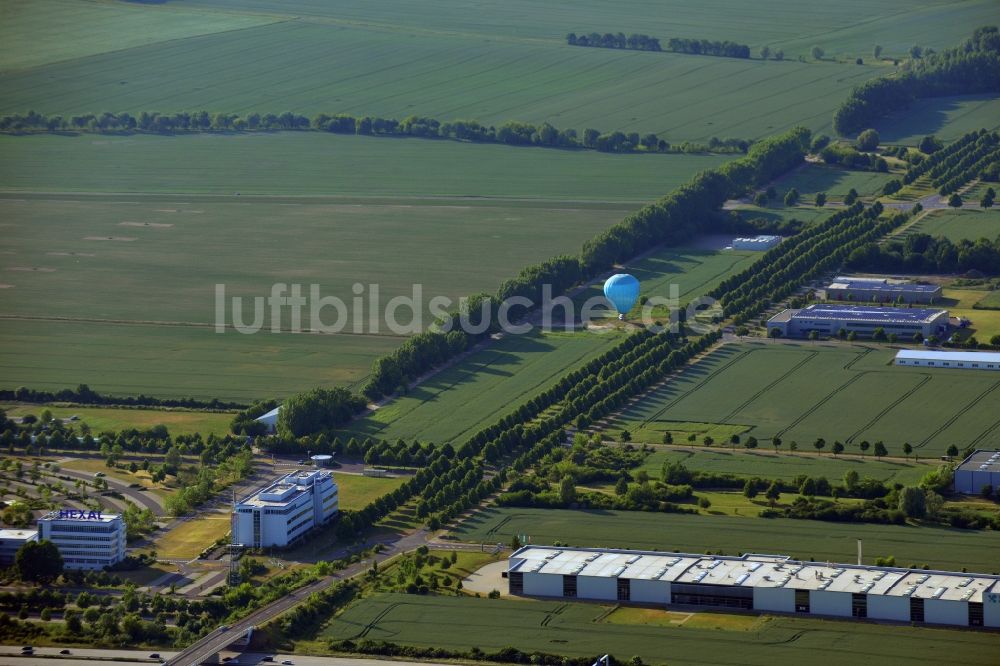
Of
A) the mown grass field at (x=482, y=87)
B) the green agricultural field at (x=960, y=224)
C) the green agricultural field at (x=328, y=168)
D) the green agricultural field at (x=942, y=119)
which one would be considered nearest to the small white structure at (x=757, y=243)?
the green agricultural field at (x=960, y=224)

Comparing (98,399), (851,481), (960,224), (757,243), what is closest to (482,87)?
(757,243)

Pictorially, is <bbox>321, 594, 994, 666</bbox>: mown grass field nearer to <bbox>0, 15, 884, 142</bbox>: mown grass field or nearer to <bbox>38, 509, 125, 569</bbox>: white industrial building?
<bbox>38, 509, 125, 569</bbox>: white industrial building

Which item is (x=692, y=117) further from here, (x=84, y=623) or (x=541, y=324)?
(x=84, y=623)

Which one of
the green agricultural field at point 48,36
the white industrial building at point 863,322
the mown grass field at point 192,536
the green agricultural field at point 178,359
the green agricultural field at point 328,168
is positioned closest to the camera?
the mown grass field at point 192,536

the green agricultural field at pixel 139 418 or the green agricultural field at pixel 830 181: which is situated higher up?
the green agricultural field at pixel 830 181

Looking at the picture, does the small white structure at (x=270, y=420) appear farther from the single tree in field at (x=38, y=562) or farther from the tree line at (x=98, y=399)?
the single tree in field at (x=38, y=562)

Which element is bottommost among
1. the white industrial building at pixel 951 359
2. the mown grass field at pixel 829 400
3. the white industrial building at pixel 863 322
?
the mown grass field at pixel 829 400

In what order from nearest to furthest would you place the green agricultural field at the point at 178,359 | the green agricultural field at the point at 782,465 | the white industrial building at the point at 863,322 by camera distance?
the green agricultural field at the point at 782,465
the green agricultural field at the point at 178,359
the white industrial building at the point at 863,322
